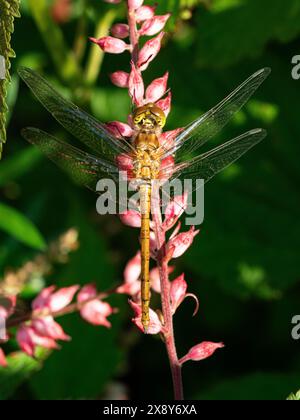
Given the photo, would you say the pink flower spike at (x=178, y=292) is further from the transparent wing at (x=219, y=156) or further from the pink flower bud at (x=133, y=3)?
the pink flower bud at (x=133, y=3)

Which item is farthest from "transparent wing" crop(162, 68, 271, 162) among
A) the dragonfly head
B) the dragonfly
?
the dragonfly head

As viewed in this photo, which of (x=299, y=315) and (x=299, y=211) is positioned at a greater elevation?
(x=299, y=211)

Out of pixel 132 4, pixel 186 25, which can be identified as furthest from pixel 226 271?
pixel 132 4

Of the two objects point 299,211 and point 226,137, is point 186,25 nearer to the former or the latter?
point 226,137

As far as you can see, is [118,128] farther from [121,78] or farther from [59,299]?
[59,299]

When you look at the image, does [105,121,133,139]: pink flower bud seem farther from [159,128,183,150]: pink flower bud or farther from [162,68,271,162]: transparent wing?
[162,68,271,162]: transparent wing

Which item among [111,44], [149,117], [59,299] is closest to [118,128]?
[149,117]
